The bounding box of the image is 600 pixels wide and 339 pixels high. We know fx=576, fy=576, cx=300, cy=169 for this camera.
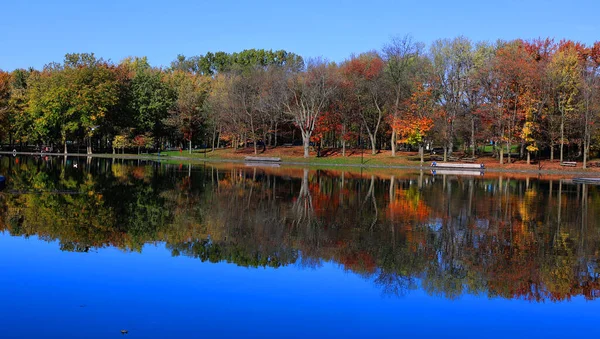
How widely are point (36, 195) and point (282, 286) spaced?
56.3 feet

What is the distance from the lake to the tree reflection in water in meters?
0.07

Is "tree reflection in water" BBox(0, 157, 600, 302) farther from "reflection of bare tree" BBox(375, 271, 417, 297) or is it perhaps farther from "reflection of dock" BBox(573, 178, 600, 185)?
"reflection of dock" BBox(573, 178, 600, 185)

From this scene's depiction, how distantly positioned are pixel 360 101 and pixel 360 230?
55.6m

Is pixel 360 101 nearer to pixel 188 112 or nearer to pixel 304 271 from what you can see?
pixel 188 112

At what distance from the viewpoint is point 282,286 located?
37.0ft

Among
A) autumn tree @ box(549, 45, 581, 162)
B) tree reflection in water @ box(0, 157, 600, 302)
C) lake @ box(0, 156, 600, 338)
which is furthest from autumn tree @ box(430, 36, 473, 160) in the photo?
lake @ box(0, 156, 600, 338)

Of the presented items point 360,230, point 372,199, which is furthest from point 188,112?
point 360,230

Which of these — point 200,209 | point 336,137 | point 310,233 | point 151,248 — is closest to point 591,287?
point 310,233

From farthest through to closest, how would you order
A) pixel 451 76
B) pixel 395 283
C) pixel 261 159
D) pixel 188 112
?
pixel 188 112
pixel 261 159
pixel 451 76
pixel 395 283

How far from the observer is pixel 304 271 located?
12547mm

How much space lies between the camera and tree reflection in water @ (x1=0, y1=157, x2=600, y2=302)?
1255cm

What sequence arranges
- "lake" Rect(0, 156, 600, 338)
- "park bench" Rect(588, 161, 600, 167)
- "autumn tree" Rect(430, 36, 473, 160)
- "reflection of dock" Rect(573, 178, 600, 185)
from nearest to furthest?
"lake" Rect(0, 156, 600, 338)
"reflection of dock" Rect(573, 178, 600, 185)
"park bench" Rect(588, 161, 600, 167)
"autumn tree" Rect(430, 36, 473, 160)

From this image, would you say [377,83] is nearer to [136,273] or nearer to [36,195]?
[36,195]

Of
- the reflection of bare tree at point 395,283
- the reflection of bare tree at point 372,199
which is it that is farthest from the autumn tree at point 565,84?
the reflection of bare tree at point 395,283
